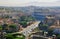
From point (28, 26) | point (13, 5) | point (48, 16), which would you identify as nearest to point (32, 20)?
point (28, 26)

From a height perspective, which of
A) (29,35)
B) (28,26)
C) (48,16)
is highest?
(48,16)

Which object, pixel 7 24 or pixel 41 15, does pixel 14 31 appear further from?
pixel 41 15

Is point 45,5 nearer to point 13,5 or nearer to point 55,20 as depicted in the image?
point 55,20

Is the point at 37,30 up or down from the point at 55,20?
down

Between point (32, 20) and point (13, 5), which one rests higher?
point (13, 5)

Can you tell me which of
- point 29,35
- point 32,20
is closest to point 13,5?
point 32,20

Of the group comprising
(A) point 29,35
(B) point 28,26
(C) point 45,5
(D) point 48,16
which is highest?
(C) point 45,5

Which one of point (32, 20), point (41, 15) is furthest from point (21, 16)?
point (41, 15)

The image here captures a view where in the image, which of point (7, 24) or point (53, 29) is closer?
point (53, 29)

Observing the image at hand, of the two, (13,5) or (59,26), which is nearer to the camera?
(59,26)
